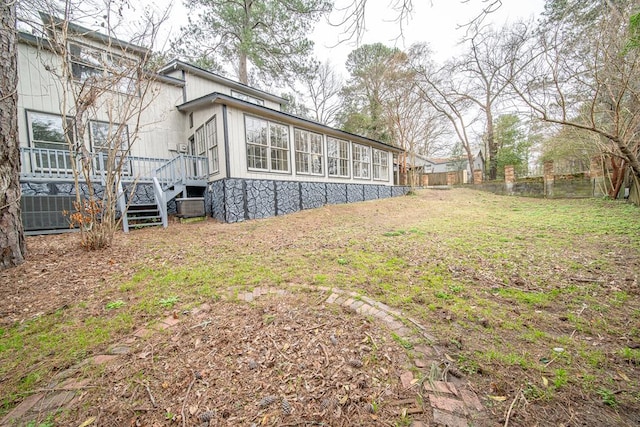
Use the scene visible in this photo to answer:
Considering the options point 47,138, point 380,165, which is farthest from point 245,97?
point 380,165

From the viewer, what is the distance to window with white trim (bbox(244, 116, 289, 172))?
338 inches

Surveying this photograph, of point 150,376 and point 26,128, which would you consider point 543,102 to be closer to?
point 150,376

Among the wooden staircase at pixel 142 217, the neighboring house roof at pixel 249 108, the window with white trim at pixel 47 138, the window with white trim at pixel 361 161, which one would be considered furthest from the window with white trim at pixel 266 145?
the window with white trim at pixel 47 138

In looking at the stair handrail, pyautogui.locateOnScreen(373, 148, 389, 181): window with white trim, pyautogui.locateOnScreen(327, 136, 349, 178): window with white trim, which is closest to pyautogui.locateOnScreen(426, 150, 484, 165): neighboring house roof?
pyautogui.locateOnScreen(373, 148, 389, 181): window with white trim

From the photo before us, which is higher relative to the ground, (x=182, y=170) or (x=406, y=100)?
(x=406, y=100)

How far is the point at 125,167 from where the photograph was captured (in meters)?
8.37

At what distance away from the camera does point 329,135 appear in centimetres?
1174

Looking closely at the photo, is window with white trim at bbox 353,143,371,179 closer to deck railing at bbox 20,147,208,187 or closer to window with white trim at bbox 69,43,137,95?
deck railing at bbox 20,147,208,187

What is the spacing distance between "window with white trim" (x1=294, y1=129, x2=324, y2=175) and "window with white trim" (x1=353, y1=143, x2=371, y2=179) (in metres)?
2.75

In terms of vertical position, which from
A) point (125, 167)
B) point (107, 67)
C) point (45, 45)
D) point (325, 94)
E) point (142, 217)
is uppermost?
point (325, 94)

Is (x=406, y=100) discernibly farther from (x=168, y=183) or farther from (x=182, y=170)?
(x=168, y=183)

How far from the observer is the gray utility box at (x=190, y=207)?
26.2 feet

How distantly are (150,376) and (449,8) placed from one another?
4.51m

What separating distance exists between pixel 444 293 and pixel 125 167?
9.92 meters
